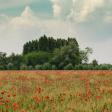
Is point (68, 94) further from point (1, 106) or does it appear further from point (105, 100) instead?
point (1, 106)

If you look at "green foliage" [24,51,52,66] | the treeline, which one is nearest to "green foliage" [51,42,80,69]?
the treeline

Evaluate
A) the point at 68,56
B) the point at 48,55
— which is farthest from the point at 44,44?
the point at 68,56

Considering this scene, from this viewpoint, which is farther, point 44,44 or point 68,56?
point 44,44

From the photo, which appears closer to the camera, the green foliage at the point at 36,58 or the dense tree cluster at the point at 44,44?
the green foliage at the point at 36,58

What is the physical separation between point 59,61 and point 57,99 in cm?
8234

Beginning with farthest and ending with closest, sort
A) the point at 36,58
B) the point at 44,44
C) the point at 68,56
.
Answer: the point at 44,44, the point at 36,58, the point at 68,56

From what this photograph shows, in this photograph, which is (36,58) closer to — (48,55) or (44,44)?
(48,55)

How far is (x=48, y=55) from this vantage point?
382 feet

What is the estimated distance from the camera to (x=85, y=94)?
1302 cm

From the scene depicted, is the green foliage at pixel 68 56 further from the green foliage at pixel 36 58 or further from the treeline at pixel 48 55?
the green foliage at pixel 36 58

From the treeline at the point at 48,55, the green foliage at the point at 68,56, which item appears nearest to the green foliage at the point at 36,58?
the treeline at the point at 48,55

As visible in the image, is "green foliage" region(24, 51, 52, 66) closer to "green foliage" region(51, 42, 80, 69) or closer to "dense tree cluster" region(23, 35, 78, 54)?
"dense tree cluster" region(23, 35, 78, 54)

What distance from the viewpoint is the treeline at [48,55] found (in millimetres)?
93188

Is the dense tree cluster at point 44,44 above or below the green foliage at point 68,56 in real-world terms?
above
